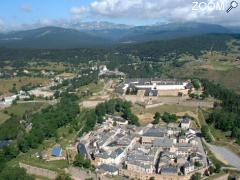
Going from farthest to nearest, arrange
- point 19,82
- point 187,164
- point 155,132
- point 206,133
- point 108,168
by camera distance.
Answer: point 19,82 → point 206,133 → point 155,132 → point 108,168 → point 187,164

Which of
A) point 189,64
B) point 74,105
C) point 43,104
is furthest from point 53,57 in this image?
point 74,105

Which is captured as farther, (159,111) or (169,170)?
(159,111)

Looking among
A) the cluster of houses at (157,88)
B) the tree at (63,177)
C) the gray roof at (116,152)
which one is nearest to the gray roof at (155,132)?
the gray roof at (116,152)

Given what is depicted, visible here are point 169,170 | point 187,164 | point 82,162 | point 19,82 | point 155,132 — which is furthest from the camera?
point 19,82

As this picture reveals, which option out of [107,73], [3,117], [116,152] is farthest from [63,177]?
[107,73]

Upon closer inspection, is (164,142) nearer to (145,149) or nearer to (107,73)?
(145,149)

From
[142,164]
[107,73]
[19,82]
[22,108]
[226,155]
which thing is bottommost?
[19,82]

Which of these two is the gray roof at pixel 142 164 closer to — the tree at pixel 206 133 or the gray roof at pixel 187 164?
the gray roof at pixel 187 164

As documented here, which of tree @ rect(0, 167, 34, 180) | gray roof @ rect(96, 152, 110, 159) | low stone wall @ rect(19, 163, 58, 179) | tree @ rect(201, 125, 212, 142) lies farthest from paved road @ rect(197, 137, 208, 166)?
tree @ rect(0, 167, 34, 180)
